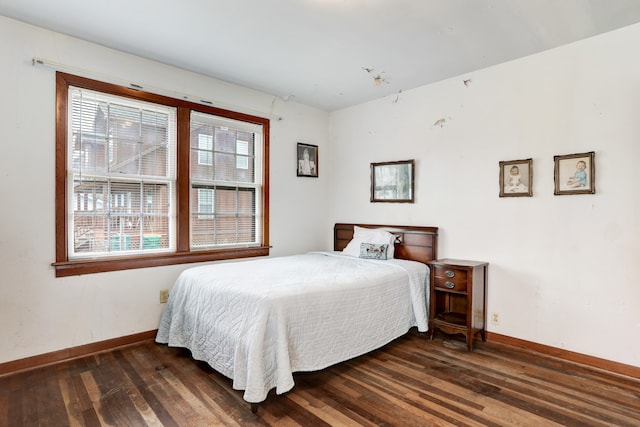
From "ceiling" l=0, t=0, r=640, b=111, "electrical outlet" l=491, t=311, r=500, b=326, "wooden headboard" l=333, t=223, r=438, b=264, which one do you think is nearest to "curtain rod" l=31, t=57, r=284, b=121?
"ceiling" l=0, t=0, r=640, b=111

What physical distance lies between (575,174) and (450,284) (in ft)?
4.30

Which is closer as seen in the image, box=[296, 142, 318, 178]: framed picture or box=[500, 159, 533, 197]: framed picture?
box=[500, 159, 533, 197]: framed picture

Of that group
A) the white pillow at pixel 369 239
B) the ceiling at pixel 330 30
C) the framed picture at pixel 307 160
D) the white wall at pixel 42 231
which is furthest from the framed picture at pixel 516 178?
the white wall at pixel 42 231

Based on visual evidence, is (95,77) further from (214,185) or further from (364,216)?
(364,216)

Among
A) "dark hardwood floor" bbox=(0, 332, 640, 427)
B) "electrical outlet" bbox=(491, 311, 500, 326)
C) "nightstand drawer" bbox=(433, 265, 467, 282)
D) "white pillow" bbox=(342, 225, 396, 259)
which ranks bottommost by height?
"dark hardwood floor" bbox=(0, 332, 640, 427)

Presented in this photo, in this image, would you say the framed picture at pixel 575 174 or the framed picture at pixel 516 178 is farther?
the framed picture at pixel 516 178

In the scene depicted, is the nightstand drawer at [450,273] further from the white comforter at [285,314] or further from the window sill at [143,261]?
the window sill at [143,261]

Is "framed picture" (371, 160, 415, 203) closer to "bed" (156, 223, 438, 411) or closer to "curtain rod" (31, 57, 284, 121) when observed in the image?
"bed" (156, 223, 438, 411)

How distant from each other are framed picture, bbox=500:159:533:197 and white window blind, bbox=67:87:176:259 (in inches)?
120

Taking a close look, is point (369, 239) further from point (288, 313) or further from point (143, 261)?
point (143, 261)

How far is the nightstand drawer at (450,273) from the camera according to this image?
2.97 metres

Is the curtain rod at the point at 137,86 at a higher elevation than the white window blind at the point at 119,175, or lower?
higher

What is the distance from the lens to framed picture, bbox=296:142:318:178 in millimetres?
4352

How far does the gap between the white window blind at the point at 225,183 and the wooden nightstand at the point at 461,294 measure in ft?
6.57
